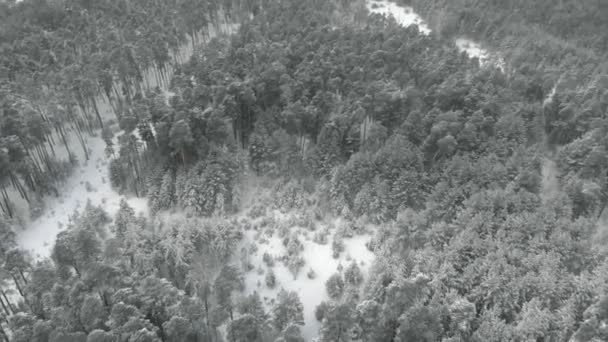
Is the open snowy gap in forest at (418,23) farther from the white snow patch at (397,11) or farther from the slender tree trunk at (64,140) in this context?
the slender tree trunk at (64,140)

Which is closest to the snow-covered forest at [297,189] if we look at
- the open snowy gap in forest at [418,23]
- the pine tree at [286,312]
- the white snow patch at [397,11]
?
the pine tree at [286,312]

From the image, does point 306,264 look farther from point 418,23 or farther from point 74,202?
point 418,23

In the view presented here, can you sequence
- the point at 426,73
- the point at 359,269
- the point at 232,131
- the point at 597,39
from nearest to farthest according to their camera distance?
1. the point at 359,269
2. the point at 232,131
3. the point at 426,73
4. the point at 597,39

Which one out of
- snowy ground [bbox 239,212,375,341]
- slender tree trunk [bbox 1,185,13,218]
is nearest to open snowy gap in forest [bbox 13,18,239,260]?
slender tree trunk [bbox 1,185,13,218]

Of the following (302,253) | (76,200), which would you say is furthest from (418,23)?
(76,200)

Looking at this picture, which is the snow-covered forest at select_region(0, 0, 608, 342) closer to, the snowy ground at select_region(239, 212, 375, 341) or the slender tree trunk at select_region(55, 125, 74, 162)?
the snowy ground at select_region(239, 212, 375, 341)

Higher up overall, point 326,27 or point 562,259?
point 326,27

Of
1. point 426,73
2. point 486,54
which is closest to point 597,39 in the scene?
point 486,54

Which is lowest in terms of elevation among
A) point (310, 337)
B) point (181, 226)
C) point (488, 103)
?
point (310, 337)

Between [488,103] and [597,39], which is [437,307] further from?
[597,39]

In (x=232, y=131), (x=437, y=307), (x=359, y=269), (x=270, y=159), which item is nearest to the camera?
(x=437, y=307)
